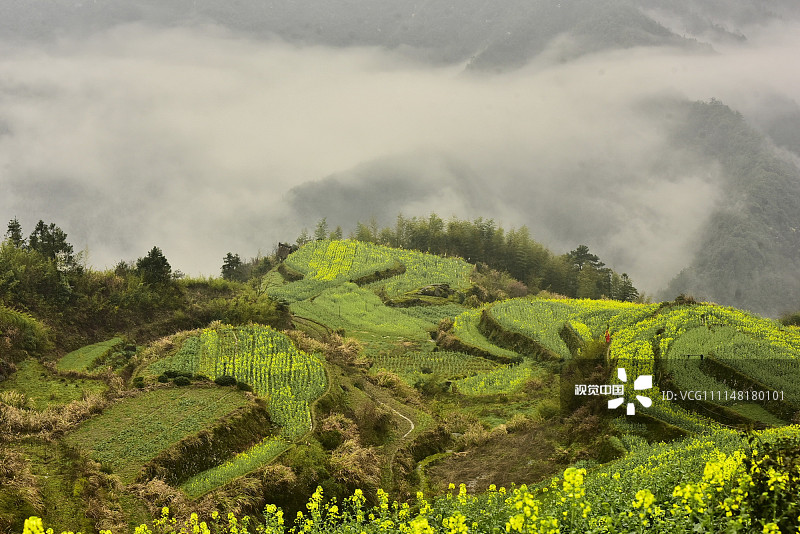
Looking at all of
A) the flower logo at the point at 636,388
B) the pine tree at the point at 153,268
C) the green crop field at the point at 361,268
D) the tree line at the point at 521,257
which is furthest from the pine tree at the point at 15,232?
the tree line at the point at 521,257

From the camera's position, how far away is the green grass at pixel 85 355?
115ft

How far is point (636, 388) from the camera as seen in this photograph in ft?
99.1

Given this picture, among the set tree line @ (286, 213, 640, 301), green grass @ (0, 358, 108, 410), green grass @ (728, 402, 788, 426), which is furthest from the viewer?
tree line @ (286, 213, 640, 301)

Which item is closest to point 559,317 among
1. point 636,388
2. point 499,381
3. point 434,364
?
point 434,364

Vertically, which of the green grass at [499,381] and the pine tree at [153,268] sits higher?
the pine tree at [153,268]

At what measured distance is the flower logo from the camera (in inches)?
1142

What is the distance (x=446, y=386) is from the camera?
146ft

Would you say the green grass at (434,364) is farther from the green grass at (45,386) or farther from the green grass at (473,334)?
the green grass at (45,386)

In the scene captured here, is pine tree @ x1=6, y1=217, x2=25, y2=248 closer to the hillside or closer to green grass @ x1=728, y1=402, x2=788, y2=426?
the hillside

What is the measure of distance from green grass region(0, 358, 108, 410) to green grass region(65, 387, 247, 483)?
2677 millimetres

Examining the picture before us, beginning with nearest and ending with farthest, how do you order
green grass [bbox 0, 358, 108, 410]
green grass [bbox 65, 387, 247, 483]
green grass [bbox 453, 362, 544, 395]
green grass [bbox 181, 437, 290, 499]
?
1. green grass [bbox 181, 437, 290, 499]
2. green grass [bbox 65, 387, 247, 483]
3. green grass [bbox 0, 358, 108, 410]
4. green grass [bbox 453, 362, 544, 395]

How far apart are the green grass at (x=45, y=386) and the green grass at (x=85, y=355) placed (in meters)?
2.83

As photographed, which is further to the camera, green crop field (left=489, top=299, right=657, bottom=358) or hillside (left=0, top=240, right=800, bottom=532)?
green crop field (left=489, top=299, right=657, bottom=358)

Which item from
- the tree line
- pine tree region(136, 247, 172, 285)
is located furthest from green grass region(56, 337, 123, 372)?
the tree line
